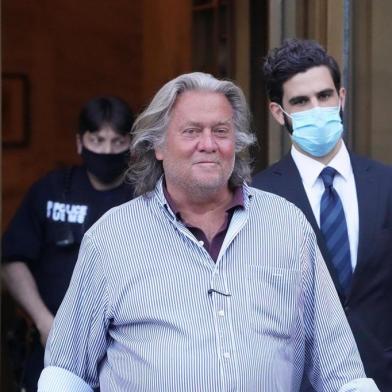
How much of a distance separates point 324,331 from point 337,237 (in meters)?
0.77

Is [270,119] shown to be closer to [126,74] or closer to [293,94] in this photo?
[293,94]

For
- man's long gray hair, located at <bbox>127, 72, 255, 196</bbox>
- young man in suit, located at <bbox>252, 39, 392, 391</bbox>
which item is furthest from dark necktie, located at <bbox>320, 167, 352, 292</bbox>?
man's long gray hair, located at <bbox>127, 72, 255, 196</bbox>

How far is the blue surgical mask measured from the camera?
423 centimetres

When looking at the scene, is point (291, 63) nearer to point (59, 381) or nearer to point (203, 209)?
point (203, 209)

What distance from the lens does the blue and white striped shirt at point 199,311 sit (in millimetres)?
3102

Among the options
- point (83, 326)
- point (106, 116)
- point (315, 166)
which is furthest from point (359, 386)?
point (106, 116)

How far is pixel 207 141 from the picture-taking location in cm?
324

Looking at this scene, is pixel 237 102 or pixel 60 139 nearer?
pixel 237 102

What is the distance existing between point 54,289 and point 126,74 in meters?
3.27

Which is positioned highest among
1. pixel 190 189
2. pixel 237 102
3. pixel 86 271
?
pixel 237 102

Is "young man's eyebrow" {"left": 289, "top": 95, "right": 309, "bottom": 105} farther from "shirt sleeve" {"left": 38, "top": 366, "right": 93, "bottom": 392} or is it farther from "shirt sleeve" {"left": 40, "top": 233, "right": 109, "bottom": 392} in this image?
"shirt sleeve" {"left": 38, "top": 366, "right": 93, "bottom": 392}

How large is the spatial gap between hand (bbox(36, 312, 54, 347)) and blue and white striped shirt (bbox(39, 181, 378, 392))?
163 cm

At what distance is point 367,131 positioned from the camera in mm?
5828

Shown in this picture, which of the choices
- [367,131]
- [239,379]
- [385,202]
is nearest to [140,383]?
[239,379]
